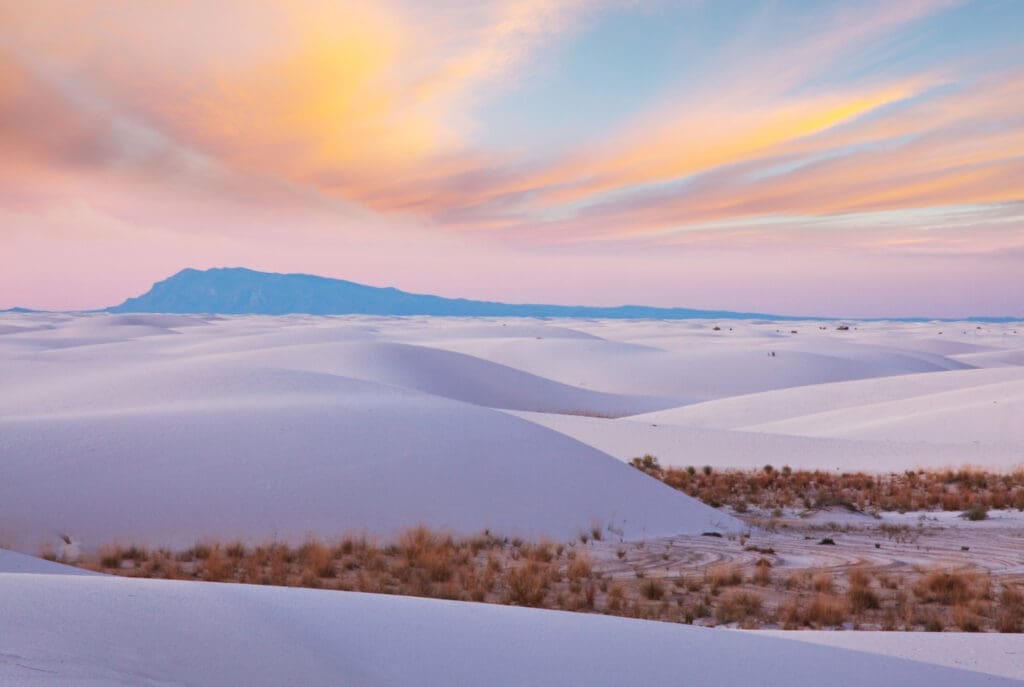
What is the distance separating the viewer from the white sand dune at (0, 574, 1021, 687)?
4.06m

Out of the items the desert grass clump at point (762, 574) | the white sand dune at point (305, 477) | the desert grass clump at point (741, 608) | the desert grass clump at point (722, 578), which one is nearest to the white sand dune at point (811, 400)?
the white sand dune at point (305, 477)

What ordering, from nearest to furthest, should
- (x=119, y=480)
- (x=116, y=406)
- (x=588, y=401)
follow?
(x=119, y=480)
(x=116, y=406)
(x=588, y=401)

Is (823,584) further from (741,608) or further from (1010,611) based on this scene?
(1010,611)

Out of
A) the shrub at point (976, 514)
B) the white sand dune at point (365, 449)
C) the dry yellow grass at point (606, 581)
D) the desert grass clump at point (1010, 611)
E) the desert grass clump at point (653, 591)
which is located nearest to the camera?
the desert grass clump at point (1010, 611)

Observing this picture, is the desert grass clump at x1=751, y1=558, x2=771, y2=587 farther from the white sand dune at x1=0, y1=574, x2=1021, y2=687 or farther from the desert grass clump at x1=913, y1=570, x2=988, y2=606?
the white sand dune at x1=0, y1=574, x2=1021, y2=687

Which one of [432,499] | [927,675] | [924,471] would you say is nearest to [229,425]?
[432,499]

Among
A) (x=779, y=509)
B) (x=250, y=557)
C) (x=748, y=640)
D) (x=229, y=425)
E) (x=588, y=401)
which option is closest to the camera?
(x=748, y=640)

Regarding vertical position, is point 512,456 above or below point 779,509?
above

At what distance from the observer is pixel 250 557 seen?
9750mm

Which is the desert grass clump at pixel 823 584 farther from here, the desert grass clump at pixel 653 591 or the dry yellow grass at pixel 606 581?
the desert grass clump at pixel 653 591

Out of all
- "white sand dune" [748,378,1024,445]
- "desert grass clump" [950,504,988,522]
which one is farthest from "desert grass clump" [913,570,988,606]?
"white sand dune" [748,378,1024,445]

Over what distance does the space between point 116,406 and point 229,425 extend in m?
5.95

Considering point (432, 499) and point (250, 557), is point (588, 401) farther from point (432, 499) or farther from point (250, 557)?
point (250, 557)

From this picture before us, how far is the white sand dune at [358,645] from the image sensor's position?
13.3 ft
